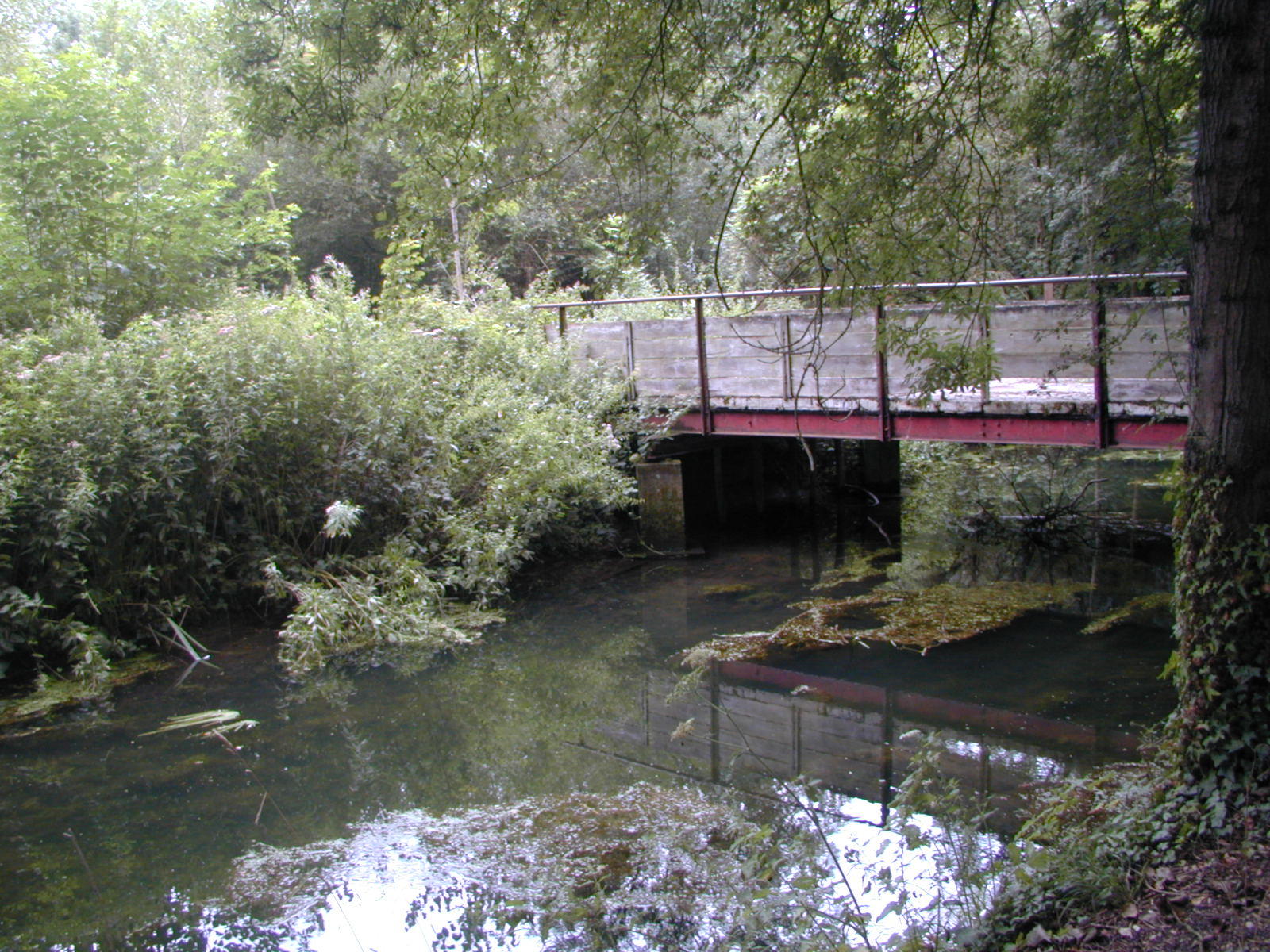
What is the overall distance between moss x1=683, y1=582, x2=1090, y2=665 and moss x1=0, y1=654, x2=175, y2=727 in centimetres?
461

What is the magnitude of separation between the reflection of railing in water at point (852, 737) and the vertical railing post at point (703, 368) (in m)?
5.00

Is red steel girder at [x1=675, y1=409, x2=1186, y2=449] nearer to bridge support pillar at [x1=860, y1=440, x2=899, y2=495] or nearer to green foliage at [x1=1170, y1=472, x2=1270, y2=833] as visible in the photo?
bridge support pillar at [x1=860, y1=440, x2=899, y2=495]

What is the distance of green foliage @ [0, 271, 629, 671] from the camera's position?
8453 mm

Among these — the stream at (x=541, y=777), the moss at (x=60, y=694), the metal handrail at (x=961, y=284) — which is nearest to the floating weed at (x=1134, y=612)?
the stream at (x=541, y=777)

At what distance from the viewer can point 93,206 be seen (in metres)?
12.2

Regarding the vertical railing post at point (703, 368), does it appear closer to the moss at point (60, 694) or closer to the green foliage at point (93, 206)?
the green foliage at point (93, 206)

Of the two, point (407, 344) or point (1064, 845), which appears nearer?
point (1064, 845)

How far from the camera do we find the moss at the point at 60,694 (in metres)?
7.55

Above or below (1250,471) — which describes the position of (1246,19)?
above

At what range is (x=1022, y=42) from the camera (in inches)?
270

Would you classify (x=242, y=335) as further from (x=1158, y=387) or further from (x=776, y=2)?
(x=1158, y=387)

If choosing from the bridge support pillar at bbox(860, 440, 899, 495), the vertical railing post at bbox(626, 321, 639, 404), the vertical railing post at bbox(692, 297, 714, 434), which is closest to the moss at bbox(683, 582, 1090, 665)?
the vertical railing post at bbox(692, 297, 714, 434)

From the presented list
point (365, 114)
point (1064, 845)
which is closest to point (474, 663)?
point (365, 114)

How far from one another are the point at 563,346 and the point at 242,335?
427cm
